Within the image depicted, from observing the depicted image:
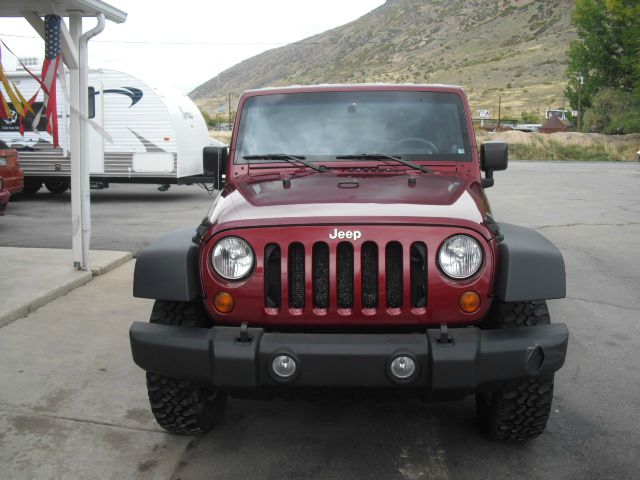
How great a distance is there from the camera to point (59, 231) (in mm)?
10359

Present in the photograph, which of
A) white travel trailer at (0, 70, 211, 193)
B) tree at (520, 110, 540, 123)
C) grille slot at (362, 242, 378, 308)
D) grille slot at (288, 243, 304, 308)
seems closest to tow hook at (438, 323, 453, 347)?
grille slot at (362, 242, 378, 308)

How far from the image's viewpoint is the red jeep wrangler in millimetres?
2953

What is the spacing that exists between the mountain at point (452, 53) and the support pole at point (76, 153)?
80838 mm

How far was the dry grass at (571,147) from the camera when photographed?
4041 cm

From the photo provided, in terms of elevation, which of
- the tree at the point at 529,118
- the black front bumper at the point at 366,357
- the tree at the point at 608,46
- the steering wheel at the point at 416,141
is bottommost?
the black front bumper at the point at 366,357

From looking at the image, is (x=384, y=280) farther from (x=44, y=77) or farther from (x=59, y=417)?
(x=44, y=77)

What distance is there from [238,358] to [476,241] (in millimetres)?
1140

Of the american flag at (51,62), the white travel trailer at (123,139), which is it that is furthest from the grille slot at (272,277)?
the white travel trailer at (123,139)

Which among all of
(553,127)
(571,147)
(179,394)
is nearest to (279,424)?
(179,394)

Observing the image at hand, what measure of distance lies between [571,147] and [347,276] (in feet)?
137

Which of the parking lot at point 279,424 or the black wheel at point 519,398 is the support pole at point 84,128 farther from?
the black wheel at point 519,398

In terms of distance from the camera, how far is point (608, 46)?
45219 mm

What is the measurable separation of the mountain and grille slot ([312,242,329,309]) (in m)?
84.2

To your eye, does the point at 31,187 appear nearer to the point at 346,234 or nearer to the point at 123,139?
the point at 123,139
